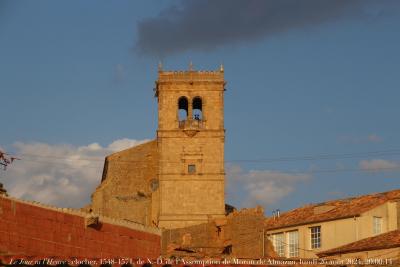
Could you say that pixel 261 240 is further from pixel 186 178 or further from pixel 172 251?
pixel 186 178

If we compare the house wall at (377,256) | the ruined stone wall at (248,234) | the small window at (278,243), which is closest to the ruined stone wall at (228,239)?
the ruined stone wall at (248,234)

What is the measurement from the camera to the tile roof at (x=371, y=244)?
49844mm

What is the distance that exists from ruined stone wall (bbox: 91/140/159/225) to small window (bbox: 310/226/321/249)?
27.2 m

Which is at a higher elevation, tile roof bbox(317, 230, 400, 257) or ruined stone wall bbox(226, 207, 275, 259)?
ruined stone wall bbox(226, 207, 275, 259)

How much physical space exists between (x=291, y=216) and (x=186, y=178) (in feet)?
79.2

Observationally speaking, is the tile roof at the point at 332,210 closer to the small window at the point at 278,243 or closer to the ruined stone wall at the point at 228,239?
the small window at the point at 278,243

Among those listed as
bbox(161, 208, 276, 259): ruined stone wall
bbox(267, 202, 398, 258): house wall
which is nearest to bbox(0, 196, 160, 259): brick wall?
bbox(161, 208, 276, 259): ruined stone wall

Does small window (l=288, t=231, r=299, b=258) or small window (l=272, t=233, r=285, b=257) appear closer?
small window (l=288, t=231, r=299, b=258)

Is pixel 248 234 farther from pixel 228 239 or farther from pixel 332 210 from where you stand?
pixel 332 210

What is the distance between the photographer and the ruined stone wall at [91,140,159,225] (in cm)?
8512

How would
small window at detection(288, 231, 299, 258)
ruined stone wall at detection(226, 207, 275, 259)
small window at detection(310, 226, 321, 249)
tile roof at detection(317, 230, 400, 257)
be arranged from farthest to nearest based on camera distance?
ruined stone wall at detection(226, 207, 275, 259) < small window at detection(288, 231, 299, 258) < small window at detection(310, 226, 321, 249) < tile roof at detection(317, 230, 400, 257)

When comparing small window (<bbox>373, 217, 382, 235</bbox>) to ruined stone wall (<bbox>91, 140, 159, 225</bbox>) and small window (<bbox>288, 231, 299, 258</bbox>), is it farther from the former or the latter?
ruined stone wall (<bbox>91, 140, 159, 225</bbox>)

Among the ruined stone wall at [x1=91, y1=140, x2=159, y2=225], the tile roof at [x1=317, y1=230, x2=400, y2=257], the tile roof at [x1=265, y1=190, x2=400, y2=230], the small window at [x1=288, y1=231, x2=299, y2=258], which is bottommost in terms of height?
the tile roof at [x1=317, y1=230, x2=400, y2=257]

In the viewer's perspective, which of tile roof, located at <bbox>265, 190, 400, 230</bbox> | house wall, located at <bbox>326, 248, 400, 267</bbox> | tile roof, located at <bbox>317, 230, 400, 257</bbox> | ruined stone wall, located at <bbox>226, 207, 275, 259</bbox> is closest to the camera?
house wall, located at <bbox>326, 248, 400, 267</bbox>
